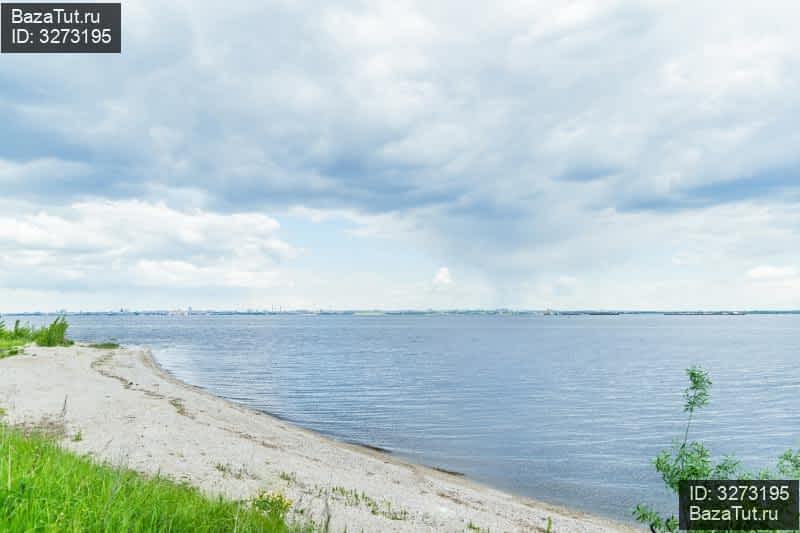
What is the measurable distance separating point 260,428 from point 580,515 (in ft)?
52.3

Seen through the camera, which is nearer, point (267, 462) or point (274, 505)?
point (274, 505)

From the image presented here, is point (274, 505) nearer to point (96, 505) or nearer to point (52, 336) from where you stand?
point (96, 505)

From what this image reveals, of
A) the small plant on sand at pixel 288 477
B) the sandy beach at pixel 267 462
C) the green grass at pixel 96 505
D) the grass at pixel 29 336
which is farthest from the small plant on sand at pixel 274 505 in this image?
the grass at pixel 29 336

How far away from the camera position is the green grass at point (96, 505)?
536 cm

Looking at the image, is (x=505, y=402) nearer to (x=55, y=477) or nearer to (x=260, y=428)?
(x=260, y=428)

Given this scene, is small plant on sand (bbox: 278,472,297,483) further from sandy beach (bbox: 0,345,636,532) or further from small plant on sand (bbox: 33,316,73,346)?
small plant on sand (bbox: 33,316,73,346)

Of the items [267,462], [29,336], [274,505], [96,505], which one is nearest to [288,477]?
[267,462]

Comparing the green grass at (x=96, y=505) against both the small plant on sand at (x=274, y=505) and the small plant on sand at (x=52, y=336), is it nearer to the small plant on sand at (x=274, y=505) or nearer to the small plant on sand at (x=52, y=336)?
the small plant on sand at (x=274, y=505)

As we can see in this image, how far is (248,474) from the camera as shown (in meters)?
15.0

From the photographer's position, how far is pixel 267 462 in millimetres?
17359

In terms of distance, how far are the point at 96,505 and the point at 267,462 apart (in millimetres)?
11985

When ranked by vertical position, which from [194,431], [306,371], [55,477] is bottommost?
[306,371]

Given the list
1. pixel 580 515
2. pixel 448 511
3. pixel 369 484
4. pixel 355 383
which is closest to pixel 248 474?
pixel 369 484

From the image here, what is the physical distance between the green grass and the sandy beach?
0.55m
